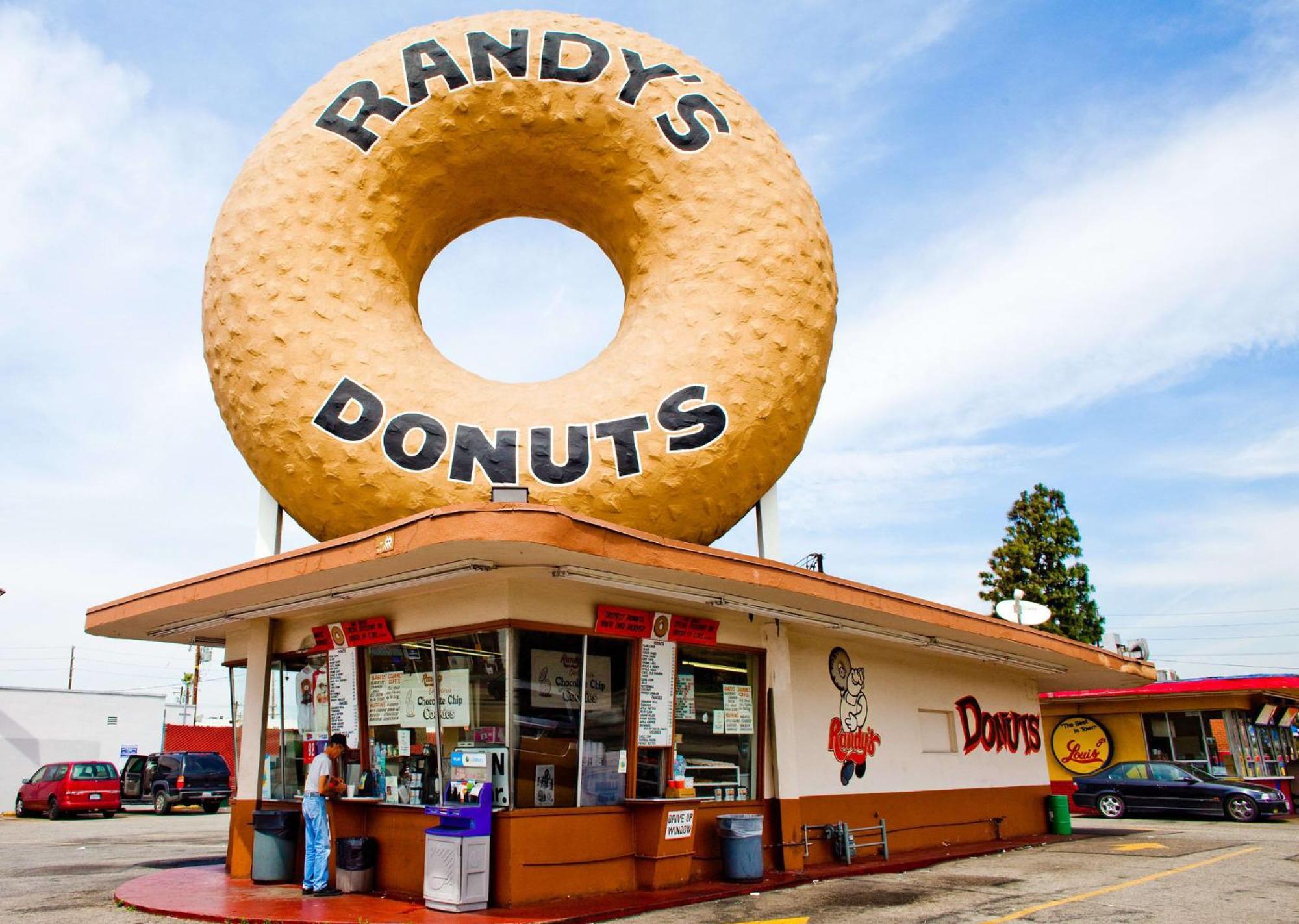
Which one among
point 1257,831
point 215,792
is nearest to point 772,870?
point 1257,831

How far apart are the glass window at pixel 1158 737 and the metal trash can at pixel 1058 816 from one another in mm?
9459

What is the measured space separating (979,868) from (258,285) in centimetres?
941

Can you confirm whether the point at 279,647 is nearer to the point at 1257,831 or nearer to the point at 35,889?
the point at 35,889

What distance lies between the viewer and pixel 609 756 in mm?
8883

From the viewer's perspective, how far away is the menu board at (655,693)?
361 inches

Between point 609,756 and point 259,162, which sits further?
point 259,162

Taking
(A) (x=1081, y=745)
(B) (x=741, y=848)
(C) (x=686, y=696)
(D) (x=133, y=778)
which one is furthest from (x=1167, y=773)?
(D) (x=133, y=778)

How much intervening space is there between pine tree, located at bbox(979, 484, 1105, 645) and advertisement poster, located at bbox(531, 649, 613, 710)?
88.0ft

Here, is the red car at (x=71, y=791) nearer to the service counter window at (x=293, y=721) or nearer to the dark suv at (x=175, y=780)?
the dark suv at (x=175, y=780)

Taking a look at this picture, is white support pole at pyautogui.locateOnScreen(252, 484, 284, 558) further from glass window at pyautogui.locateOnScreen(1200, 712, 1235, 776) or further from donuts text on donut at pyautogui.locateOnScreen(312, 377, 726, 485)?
glass window at pyautogui.locateOnScreen(1200, 712, 1235, 776)

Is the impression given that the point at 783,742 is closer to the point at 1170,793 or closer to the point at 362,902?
the point at 362,902

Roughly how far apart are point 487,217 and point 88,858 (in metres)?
9.71

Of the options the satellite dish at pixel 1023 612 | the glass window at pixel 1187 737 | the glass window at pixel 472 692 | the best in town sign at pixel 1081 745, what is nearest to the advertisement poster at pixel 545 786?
the glass window at pixel 472 692

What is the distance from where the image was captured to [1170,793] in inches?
781
